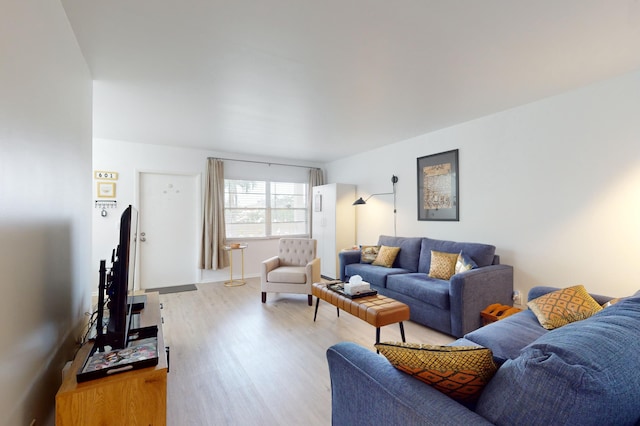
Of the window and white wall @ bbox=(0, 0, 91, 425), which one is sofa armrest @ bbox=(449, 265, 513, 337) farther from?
the window

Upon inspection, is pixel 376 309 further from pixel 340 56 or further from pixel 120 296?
pixel 340 56

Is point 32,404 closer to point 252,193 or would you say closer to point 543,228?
point 543,228

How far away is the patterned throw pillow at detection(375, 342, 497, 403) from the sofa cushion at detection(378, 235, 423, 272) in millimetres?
3155

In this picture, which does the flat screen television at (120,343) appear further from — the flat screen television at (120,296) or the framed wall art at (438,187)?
the framed wall art at (438,187)

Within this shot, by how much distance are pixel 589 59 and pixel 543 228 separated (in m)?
1.61

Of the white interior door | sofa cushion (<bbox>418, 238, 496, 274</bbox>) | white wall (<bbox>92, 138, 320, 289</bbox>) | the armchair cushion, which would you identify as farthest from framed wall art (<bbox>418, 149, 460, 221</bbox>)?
the white interior door

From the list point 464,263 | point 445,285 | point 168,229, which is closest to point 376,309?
point 445,285

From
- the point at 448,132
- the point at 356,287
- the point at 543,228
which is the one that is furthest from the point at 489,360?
the point at 448,132

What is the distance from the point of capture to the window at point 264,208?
563cm

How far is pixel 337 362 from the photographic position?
1.29 metres

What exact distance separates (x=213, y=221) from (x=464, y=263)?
4098 mm

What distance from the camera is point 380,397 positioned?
105cm

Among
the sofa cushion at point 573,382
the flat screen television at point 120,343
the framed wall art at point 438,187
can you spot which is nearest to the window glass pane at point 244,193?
the framed wall art at point 438,187

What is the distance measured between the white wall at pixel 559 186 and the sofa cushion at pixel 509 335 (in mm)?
1111
